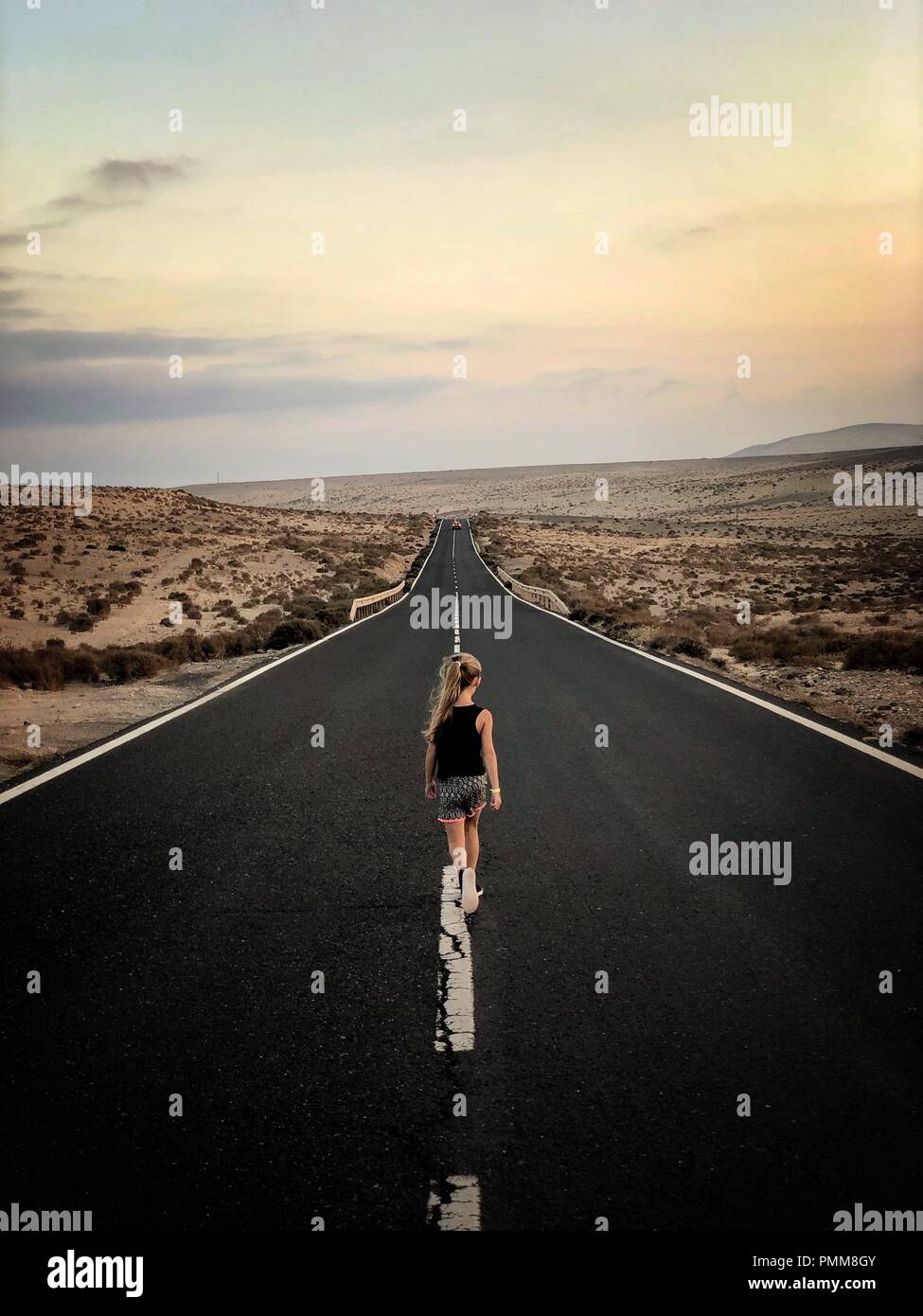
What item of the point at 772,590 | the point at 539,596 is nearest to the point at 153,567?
the point at 539,596

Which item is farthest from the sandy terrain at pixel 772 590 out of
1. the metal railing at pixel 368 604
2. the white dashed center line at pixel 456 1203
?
the white dashed center line at pixel 456 1203

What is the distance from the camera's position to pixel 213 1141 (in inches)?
138

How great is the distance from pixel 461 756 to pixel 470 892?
858 mm

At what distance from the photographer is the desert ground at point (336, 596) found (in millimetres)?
14887

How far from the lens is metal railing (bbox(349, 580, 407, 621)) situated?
30.0 metres

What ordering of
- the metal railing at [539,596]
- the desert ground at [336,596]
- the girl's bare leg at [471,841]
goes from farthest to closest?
the metal railing at [539,596], the desert ground at [336,596], the girl's bare leg at [471,841]

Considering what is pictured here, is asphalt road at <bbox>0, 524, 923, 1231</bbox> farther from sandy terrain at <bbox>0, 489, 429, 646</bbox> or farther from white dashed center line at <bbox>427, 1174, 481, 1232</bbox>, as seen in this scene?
sandy terrain at <bbox>0, 489, 429, 646</bbox>

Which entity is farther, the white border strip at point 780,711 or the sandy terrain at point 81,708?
the sandy terrain at point 81,708

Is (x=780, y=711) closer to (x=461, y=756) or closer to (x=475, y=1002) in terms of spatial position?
(x=461, y=756)

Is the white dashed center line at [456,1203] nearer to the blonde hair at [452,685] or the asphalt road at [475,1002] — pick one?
the asphalt road at [475,1002]

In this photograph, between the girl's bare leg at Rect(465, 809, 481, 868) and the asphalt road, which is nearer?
the asphalt road

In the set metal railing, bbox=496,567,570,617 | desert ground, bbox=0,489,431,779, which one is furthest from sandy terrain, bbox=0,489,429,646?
metal railing, bbox=496,567,570,617

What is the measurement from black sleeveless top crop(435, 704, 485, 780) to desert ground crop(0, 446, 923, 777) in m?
5.79
